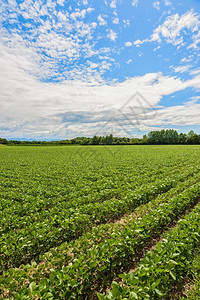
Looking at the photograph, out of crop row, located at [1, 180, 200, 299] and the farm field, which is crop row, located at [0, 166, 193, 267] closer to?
the farm field

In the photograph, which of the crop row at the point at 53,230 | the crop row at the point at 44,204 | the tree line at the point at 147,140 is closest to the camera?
the crop row at the point at 53,230

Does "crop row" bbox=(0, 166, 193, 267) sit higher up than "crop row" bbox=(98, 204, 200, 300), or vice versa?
"crop row" bbox=(98, 204, 200, 300)

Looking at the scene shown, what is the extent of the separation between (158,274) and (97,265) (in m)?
1.53

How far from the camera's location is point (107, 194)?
9.39 metres

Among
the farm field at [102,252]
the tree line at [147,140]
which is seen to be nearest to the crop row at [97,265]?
the farm field at [102,252]

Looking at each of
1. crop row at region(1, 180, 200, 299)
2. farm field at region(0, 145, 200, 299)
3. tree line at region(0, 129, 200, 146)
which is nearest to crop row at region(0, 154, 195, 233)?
farm field at region(0, 145, 200, 299)

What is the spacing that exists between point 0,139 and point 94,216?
Answer: 12955 centimetres

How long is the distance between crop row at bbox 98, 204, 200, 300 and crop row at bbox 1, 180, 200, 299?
570 millimetres

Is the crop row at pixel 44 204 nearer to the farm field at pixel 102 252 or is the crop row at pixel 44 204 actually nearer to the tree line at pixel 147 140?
the farm field at pixel 102 252

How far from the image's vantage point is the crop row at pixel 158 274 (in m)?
2.84

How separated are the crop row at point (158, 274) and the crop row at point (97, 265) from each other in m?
0.57

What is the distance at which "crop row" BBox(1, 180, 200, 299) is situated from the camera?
120 inches

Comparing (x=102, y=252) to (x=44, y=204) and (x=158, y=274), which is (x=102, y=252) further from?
(x=44, y=204)

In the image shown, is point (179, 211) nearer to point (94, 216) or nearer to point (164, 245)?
point (164, 245)
